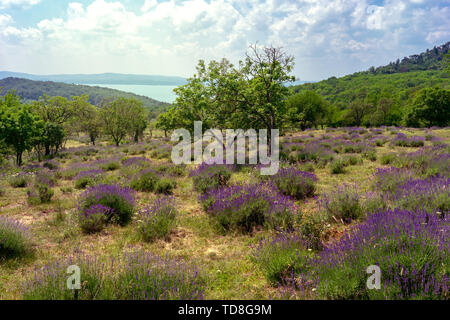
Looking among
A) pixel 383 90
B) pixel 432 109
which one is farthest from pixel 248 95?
pixel 383 90

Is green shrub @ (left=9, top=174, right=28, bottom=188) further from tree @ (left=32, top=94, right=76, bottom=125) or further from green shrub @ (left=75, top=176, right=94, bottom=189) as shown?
tree @ (left=32, top=94, right=76, bottom=125)

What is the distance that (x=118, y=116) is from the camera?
119 ft

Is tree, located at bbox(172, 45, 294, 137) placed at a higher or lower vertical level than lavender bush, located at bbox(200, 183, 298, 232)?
higher

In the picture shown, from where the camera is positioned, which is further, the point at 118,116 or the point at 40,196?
the point at 118,116

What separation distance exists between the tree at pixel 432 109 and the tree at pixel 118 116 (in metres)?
54.2

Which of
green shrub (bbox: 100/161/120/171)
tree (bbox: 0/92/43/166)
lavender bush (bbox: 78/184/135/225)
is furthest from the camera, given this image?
tree (bbox: 0/92/43/166)

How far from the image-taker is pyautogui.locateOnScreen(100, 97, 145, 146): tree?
118 feet

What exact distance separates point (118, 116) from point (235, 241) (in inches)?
1448

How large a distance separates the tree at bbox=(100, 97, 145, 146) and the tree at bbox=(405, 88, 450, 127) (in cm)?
5423

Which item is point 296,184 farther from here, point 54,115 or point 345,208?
point 54,115

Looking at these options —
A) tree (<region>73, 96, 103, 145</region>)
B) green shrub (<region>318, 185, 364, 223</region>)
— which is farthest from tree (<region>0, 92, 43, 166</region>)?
green shrub (<region>318, 185, 364, 223</region>)

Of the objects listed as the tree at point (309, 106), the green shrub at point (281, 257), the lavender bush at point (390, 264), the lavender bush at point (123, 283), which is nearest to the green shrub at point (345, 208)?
the green shrub at point (281, 257)
